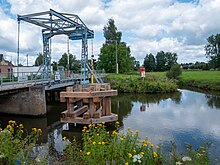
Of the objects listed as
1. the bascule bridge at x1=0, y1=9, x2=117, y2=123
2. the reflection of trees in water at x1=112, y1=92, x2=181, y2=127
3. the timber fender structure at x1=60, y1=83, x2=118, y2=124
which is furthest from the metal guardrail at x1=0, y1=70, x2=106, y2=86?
the reflection of trees in water at x1=112, y1=92, x2=181, y2=127

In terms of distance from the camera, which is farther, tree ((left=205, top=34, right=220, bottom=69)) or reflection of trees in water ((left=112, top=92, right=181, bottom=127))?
tree ((left=205, top=34, right=220, bottom=69))

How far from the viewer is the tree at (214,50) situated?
149 ft

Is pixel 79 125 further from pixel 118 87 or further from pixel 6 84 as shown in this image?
pixel 118 87

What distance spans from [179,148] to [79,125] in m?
5.59

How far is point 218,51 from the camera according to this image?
45.9 m

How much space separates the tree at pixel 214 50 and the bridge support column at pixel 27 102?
4150cm

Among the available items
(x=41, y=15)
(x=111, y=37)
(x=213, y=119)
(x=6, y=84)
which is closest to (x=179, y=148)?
(x=213, y=119)

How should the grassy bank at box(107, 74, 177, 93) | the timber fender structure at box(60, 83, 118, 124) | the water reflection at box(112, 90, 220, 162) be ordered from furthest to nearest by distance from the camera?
the grassy bank at box(107, 74, 177, 93) < the timber fender structure at box(60, 83, 118, 124) < the water reflection at box(112, 90, 220, 162)

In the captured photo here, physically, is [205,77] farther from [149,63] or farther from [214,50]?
[149,63]

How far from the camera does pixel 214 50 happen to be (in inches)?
1841

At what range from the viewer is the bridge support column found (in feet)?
46.8

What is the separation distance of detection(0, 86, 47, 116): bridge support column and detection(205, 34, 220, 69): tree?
41504 millimetres

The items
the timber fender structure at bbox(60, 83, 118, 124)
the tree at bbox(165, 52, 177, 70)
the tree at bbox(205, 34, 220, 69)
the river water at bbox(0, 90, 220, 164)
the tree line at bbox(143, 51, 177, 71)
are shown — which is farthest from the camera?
the tree at bbox(165, 52, 177, 70)

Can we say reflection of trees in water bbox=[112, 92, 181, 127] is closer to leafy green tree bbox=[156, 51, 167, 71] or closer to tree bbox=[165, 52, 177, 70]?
leafy green tree bbox=[156, 51, 167, 71]
